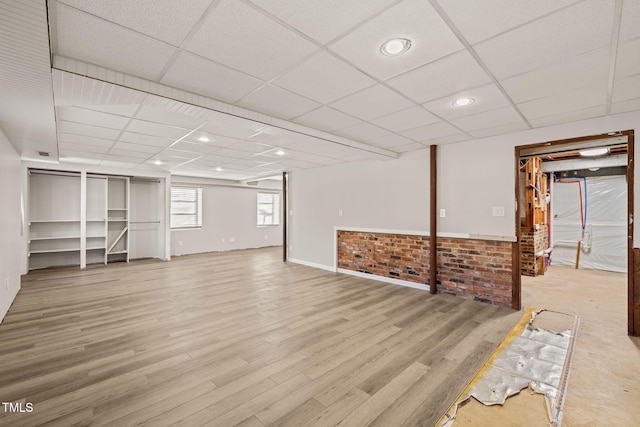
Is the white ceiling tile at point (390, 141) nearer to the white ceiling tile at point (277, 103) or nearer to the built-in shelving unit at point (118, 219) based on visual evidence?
the white ceiling tile at point (277, 103)

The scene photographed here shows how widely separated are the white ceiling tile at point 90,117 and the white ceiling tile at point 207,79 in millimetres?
1280

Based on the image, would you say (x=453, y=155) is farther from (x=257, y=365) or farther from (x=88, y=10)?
(x=88, y=10)

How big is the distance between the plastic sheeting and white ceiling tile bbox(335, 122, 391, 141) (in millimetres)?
5774

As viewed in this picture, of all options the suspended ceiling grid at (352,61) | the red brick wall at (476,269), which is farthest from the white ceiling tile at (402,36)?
the red brick wall at (476,269)

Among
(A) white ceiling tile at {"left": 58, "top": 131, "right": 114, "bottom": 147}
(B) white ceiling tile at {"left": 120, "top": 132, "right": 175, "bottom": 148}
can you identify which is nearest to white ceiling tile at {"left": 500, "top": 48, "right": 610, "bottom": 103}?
(B) white ceiling tile at {"left": 120, "top": 132, "right": 175, "bottom": 148}

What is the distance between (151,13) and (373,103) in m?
1.92

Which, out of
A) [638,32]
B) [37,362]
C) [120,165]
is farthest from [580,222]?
[120,165]

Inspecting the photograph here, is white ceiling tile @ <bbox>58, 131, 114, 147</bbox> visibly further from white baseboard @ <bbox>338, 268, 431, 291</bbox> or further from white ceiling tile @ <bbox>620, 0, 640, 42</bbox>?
white ceiling tile @ <bbox>620, 0, 640, 42</bbox>

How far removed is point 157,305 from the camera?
3.90m

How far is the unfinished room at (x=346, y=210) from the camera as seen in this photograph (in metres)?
1.72

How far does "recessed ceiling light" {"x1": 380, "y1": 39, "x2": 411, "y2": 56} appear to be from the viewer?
1.79 m

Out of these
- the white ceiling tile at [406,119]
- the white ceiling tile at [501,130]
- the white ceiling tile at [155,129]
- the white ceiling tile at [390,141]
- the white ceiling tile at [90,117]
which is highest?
the white ceiling tile at [501,130]

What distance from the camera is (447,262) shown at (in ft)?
14.7

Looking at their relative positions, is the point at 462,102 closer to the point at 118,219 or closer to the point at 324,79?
the point at 324,79
